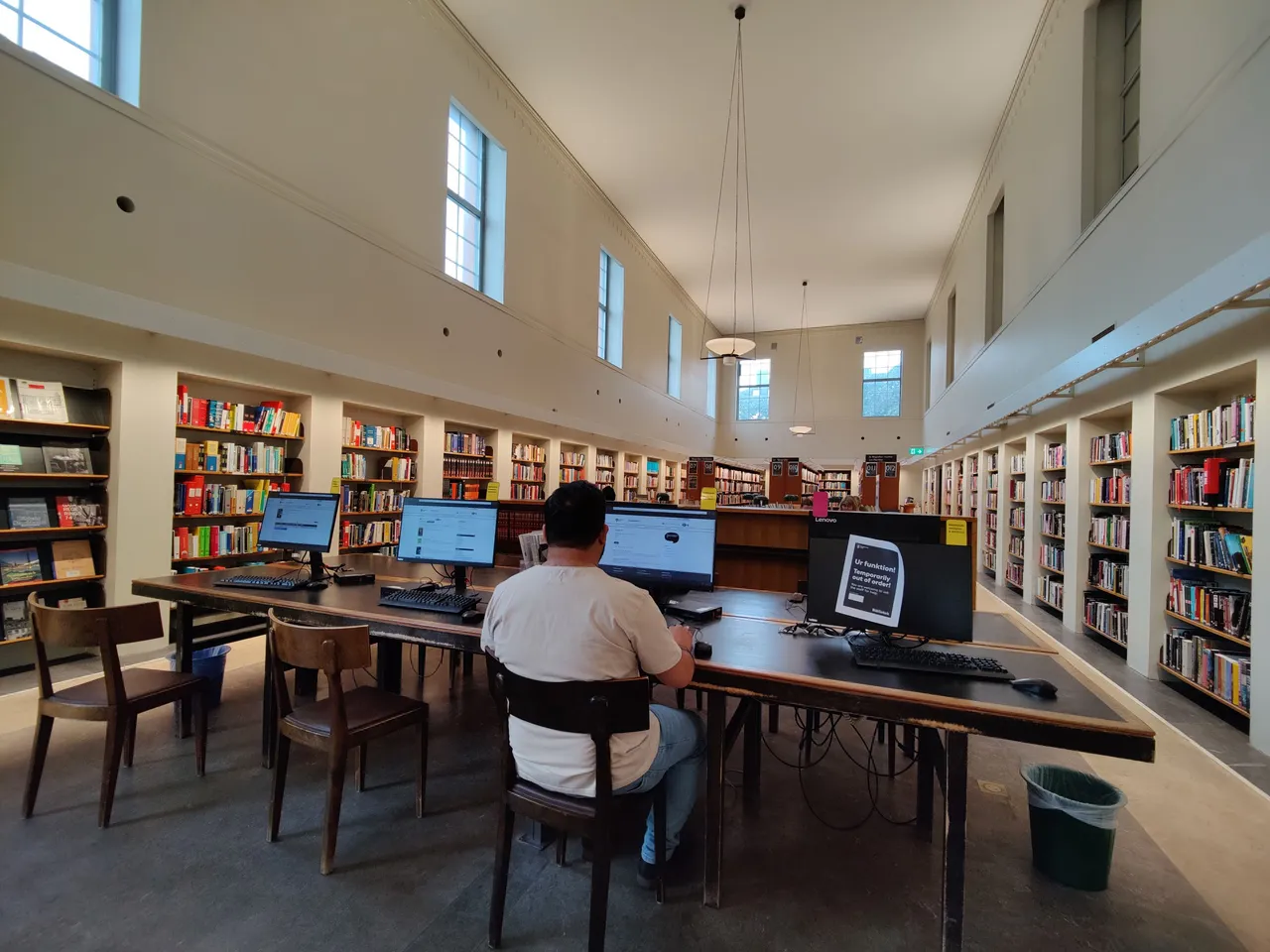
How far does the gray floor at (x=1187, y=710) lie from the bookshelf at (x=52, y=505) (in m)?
6.32

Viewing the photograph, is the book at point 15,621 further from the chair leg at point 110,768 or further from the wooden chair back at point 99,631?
→ the chair leg at point 110,768

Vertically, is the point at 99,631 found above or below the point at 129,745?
above

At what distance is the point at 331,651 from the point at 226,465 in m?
3.44

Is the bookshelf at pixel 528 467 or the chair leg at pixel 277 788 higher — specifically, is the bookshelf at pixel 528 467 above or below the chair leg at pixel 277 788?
above

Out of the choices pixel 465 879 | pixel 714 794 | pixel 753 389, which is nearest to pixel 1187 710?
pixel 714 794

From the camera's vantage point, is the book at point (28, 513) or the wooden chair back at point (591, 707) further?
the book at point (28, 513)

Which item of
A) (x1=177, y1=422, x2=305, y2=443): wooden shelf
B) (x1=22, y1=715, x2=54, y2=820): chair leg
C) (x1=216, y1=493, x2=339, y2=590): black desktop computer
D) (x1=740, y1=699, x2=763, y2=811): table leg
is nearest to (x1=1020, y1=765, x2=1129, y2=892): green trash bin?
(x1=740, y1=699, x2=763, y2=811): table leg

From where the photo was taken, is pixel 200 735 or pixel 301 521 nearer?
pixel 200 735

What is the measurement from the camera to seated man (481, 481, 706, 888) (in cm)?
142

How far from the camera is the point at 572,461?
9.28 meters

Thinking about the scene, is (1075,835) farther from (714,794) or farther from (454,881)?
(454,881)

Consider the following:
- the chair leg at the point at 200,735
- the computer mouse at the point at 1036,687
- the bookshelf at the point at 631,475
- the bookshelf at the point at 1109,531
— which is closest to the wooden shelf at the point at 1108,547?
the bookshelf at the point at 1109,531

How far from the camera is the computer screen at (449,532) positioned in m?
2.54

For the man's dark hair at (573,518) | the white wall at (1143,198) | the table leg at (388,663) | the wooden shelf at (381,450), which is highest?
the white wall at (1143,198)
